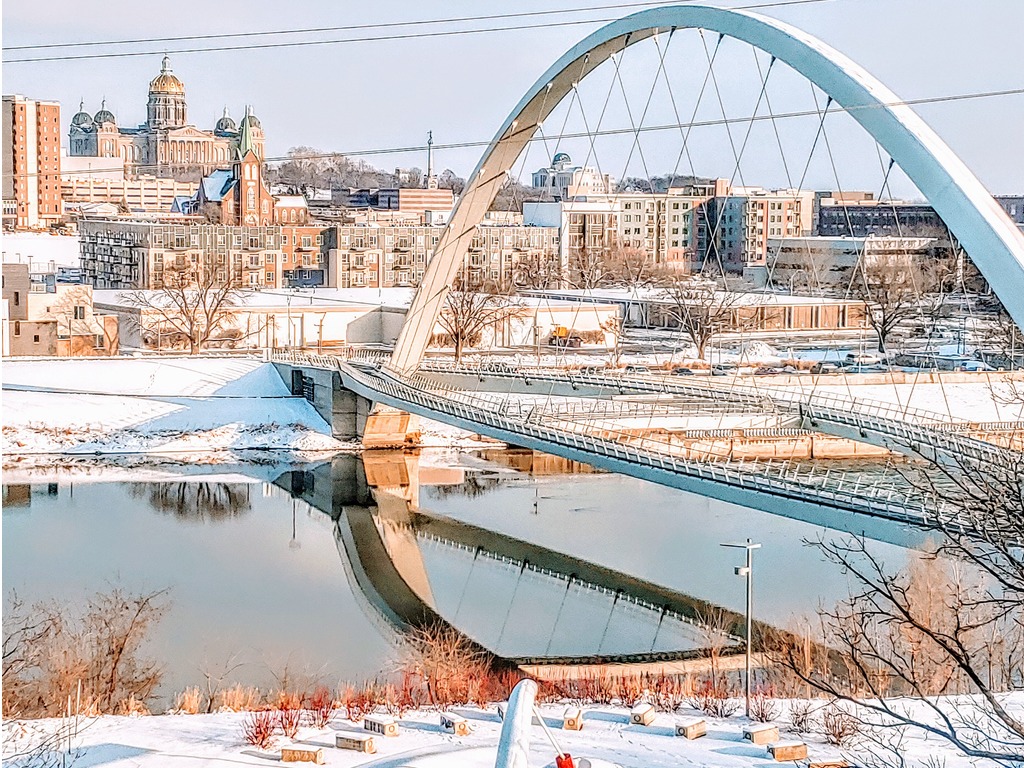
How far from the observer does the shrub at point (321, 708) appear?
11.7 metres

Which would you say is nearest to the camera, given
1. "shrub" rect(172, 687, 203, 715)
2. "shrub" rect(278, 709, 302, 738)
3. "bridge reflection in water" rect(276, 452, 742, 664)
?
"shrub" rect(278, 709, 302, 738)

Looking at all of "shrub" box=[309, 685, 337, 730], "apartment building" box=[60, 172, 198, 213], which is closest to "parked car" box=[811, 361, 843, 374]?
"shrub" box=[309, 685, 337, 730]

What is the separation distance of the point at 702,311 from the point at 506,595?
72.2 feet

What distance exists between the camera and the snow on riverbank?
10.5 meters

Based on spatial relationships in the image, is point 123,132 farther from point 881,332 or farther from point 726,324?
point 881,332

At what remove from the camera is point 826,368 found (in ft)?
120

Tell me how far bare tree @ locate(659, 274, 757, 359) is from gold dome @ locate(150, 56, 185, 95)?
95.3 meters

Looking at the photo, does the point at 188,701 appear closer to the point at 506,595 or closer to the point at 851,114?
the point at 506,595

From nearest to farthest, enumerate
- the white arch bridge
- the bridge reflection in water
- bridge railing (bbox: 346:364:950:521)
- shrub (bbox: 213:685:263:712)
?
the white arch bridge < shrub (bbox: 213:685:263:712) < bridge railing (bbox: 346:364:950:521) < the bridge reflection in water

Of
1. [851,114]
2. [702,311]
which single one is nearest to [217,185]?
[702,311]

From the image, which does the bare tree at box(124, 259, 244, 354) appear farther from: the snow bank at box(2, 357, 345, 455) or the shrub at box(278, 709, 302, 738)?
the shrub at box(278, 709, 302, 738)

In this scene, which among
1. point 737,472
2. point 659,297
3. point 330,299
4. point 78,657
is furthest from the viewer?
point 659,297

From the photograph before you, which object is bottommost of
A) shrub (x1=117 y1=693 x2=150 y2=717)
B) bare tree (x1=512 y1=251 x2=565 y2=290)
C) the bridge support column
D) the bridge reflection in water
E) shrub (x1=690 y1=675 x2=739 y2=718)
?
the bridge reflection in water

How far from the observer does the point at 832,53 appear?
14.7m
